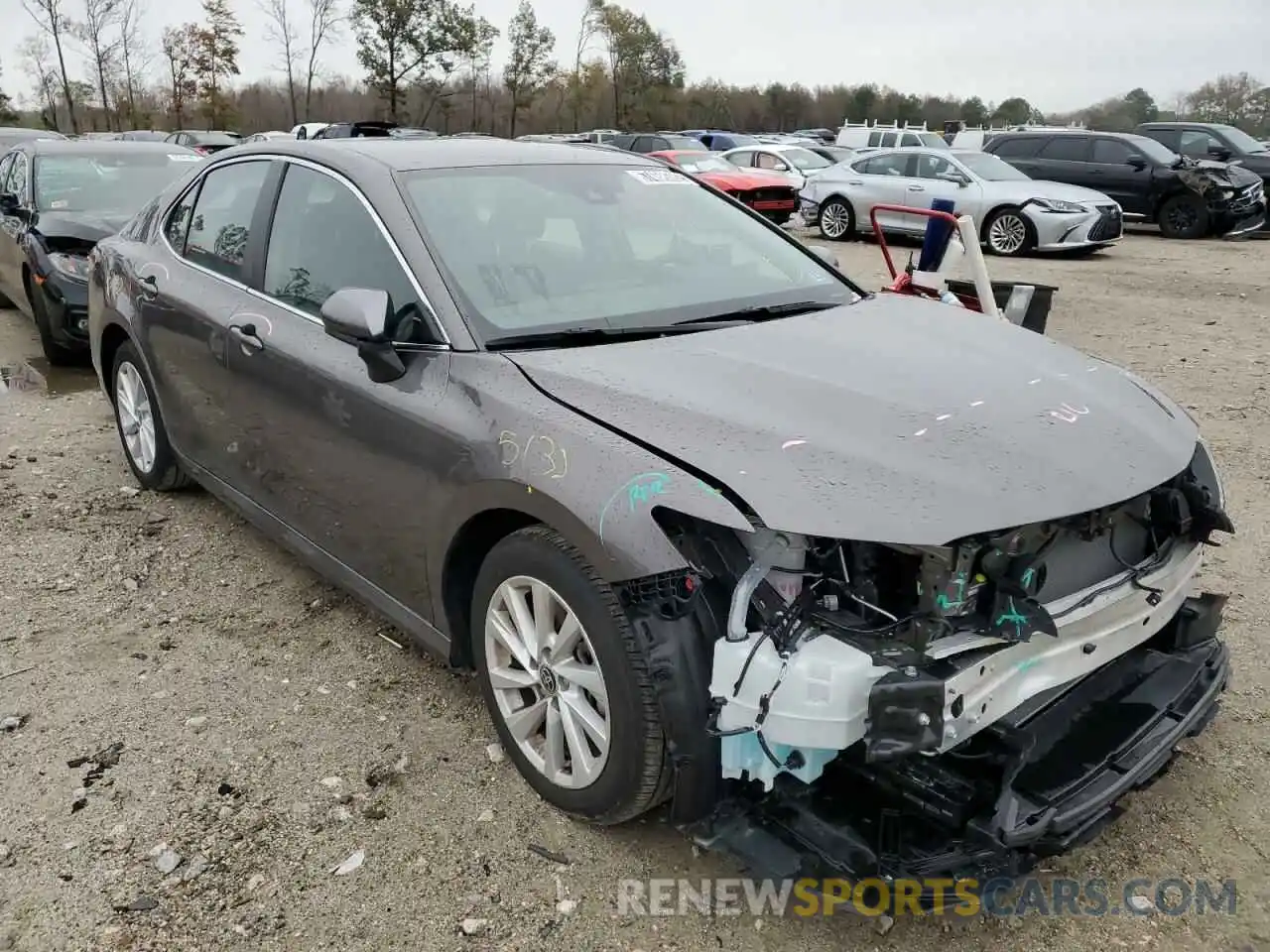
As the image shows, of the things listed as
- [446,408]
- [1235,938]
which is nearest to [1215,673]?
[1235,938]

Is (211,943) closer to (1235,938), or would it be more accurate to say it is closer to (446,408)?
(446,408)

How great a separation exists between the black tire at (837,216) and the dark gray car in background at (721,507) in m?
13.1

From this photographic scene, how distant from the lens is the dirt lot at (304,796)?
2.38 meters

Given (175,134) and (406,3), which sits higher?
(406,3)

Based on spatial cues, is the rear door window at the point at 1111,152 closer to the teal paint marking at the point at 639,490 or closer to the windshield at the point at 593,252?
the windshield at the point at 593,252

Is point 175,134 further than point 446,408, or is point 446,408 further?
point 175,134

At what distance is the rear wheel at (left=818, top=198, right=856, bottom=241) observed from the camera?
16078mm

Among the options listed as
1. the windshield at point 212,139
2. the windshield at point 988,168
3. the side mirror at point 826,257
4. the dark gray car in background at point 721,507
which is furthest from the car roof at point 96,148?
the windshield at point 212,139

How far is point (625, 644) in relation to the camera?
2.31 m

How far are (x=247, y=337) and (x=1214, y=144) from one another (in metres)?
18.8

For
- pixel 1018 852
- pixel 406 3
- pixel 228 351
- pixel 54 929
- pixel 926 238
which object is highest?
pixel 406 3

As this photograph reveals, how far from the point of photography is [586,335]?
2.90m

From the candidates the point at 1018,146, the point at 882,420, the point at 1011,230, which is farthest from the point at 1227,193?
the point at 882,420

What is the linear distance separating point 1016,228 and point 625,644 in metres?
13.5
